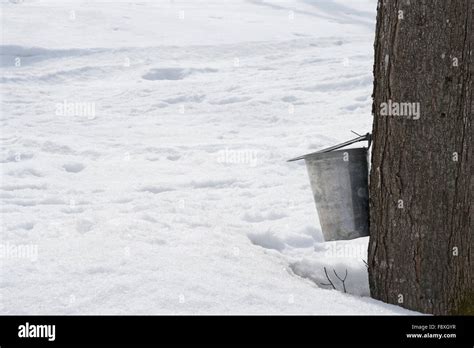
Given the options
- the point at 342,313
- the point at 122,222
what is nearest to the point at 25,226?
the point at 122,222

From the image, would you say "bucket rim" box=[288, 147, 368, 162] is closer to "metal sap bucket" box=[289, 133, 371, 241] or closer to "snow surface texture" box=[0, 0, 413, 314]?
"metal sap bucket" box=[289, 133, 371, 241]

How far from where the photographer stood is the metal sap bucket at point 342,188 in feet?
11.5

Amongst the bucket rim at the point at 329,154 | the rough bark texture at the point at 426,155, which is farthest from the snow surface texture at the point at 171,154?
the bucket rim at the point at 329,154

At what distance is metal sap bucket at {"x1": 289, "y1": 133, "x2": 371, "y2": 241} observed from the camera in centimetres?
352

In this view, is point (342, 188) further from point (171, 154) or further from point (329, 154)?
point (171, 154)

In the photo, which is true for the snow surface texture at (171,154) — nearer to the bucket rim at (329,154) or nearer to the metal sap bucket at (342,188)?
the metal sap bucket at (342,188)

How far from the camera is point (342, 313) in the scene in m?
3.14

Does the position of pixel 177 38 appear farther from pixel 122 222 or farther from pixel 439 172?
pixel 439 172

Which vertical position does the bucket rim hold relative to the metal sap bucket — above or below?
above

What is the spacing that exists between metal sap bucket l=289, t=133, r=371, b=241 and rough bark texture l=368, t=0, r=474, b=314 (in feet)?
0.49

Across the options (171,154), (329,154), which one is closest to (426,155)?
(329,154)

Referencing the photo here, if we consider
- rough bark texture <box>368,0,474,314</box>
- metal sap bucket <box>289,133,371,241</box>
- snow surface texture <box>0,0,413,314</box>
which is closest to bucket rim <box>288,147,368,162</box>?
metal sap bucket <box>289,133,371,241</box>

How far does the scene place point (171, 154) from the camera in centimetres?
657

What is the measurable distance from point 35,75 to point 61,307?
679 cm
